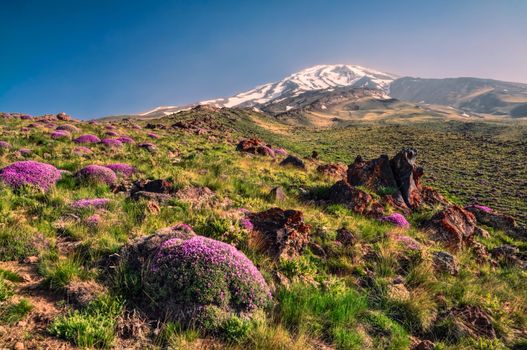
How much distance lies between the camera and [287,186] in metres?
15.1

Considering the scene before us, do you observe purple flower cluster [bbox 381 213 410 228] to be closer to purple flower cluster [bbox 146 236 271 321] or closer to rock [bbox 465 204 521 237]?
purple flower cluster [bbox 146 236 271 321]

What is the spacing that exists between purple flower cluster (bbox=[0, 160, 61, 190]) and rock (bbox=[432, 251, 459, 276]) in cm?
1113

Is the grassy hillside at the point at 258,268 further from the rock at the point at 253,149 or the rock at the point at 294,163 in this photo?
the rock at the point at 253,149

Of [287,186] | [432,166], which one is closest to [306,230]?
[287,186]

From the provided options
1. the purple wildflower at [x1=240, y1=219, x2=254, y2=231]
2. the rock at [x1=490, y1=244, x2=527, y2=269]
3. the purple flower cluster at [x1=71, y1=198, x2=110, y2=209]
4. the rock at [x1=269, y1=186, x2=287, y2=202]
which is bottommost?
the rock at [x1=490, y1=244, x2=527, y2=269]

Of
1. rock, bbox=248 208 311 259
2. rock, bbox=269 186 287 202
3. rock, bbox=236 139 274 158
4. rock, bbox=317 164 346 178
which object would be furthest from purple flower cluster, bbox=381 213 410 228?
rock, bbox=236 139 274 158

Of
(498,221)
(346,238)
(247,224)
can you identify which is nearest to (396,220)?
(346,238)

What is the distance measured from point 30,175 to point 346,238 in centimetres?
960

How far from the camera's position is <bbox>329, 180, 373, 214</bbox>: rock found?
12.1 m

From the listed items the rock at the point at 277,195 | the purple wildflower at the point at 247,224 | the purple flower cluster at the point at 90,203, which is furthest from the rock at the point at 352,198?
the purple flower cluster at the point at 90,203

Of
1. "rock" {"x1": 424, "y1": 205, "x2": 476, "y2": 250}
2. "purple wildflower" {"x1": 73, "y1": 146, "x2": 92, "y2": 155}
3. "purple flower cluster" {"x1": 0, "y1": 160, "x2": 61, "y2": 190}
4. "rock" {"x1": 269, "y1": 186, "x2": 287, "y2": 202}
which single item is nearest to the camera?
"purple flower cluster" {"x1": 0, "y1": 160, "x2": 61, "y2": 190}

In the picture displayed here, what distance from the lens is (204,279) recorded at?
4773 mm

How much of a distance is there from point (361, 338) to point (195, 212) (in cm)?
519

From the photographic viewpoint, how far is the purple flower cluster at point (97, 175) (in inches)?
414
